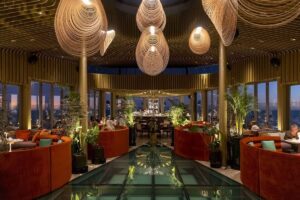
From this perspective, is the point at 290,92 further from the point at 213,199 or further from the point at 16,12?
the point at 16,12

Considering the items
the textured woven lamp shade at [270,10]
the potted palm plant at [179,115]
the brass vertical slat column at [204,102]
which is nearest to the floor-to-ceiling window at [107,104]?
the brass vertical slat column at [204,102]

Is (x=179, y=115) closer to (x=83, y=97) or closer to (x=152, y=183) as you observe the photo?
(x=83, y=97)

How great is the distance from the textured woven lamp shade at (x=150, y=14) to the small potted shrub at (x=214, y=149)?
338 centimetres

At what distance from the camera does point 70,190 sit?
6.41 meters

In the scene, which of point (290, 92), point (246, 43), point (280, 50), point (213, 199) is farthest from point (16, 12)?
point (290, 92)

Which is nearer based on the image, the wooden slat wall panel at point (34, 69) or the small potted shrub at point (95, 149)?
the small potted shrub at point (95, 149)

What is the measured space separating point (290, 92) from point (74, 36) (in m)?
9.57

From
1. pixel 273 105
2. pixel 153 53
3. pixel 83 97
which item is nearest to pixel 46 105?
pixel 83 97

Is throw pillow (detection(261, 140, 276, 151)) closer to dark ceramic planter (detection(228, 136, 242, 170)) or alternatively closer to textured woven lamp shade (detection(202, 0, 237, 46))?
dark ceramic planter (detection(228, 136, 242, 170))

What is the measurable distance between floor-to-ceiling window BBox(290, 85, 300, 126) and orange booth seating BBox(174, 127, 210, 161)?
5108 mm

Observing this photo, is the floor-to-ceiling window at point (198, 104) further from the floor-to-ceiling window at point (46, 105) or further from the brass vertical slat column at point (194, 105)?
the floor-to-ceiling window at point (46, 105)

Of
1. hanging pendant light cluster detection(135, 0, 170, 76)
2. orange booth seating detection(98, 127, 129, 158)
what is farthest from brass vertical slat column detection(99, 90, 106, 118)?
hanging pendant light cluster detection(135, 0, 170, 76)

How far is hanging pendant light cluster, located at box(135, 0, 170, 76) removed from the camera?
7430 mm

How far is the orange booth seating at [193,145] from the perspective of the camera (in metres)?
9.68
